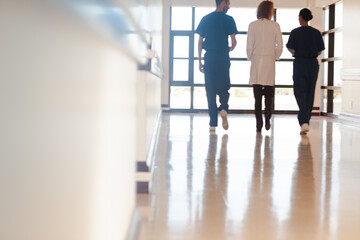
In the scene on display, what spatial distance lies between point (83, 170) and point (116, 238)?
0.58 meters

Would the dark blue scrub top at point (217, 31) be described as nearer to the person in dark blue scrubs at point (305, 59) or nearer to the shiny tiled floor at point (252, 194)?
the person in dark blue scrubs at point (305, 59)

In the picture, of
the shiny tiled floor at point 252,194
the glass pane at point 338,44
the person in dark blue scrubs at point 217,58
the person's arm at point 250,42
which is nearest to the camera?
the shiny tiled floor at point 252,194

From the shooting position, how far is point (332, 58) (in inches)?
501

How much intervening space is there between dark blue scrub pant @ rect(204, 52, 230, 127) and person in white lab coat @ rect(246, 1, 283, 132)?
0.40 metres

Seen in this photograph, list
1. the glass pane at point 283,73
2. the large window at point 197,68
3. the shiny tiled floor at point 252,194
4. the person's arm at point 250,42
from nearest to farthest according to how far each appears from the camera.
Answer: the shiny tiled floor at point 252,194 → the person's arm at point 250,42 → the large window at point 197,68 → the glass pane at point 283,73

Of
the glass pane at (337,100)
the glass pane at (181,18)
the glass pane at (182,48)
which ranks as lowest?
the glass pane at (337,100)

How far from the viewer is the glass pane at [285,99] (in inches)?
538

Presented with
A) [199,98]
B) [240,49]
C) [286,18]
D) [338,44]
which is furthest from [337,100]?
[199,98]

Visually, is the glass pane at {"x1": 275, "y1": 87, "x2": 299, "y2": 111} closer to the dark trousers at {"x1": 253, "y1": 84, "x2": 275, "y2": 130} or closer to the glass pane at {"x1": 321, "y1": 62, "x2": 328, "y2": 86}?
the glass pane at {"x1": 321, "y1": 62, "x2": 328, "y2": 86}

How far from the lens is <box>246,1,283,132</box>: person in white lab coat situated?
725 cm

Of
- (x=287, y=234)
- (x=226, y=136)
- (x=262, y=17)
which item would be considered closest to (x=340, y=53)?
(x=262, y=17)

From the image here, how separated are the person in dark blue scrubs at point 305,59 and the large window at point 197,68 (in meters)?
6.14

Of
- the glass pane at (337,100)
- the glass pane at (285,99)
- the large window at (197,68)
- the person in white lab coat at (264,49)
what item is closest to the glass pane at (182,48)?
the large window at (197,68)

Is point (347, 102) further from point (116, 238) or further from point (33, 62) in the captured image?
point (33, 62)
